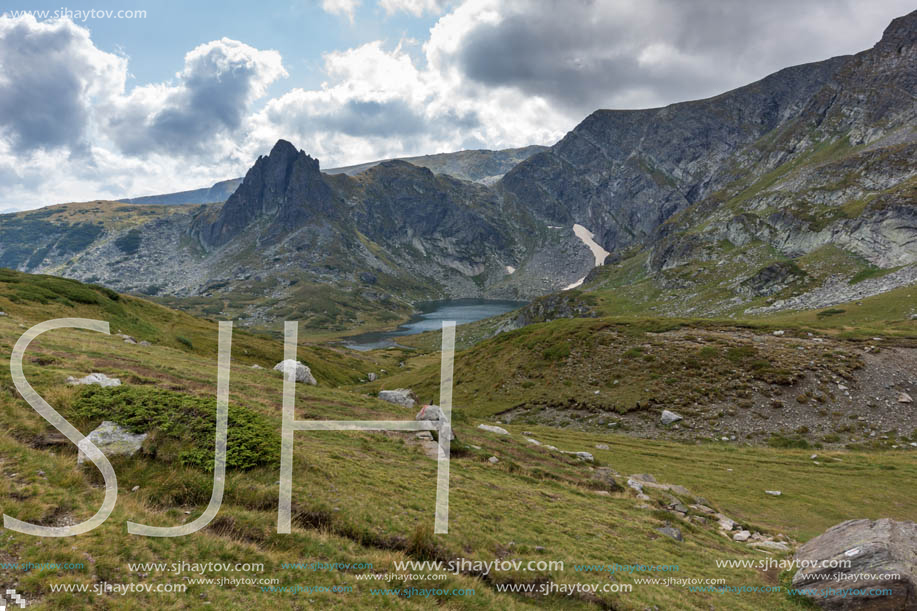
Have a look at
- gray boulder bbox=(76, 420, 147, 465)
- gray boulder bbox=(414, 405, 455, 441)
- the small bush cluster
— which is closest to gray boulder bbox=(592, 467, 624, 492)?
gray boulder bbox=(414, 405, 455, 441)

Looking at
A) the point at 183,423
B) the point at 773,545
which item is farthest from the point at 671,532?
the point at 183,423

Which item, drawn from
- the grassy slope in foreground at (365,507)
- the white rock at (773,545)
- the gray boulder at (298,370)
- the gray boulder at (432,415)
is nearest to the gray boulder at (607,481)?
the grassy slope in foreground at (365,507)

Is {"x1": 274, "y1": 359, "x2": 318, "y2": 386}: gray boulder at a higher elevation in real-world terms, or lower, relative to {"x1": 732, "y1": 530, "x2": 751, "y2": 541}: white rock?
higher

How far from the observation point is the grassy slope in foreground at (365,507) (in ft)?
31.7

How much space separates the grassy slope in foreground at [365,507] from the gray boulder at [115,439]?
0.43 m

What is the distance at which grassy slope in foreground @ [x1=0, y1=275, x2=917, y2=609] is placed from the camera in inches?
380

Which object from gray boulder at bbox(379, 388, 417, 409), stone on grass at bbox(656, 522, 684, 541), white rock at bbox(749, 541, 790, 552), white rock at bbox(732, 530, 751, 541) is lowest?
white rock at bbox(732, 530, 751, 541)

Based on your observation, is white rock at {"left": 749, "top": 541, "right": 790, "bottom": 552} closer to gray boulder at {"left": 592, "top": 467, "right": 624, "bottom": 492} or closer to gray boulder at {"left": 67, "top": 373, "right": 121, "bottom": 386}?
gray boulder at {"left": 592, "top": 467, "right": 624, "bottom": 492}

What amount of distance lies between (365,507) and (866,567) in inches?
705

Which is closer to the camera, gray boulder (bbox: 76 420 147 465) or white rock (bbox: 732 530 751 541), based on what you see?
gray boulder (bbox: 76 420 147 465)

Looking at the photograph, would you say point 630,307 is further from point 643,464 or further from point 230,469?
point 230,469

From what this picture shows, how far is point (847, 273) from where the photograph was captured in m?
113

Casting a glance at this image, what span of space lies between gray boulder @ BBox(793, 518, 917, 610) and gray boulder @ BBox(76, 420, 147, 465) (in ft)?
81.5

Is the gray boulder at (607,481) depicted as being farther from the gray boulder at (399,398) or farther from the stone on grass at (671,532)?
the gray boulder at (399,398)
